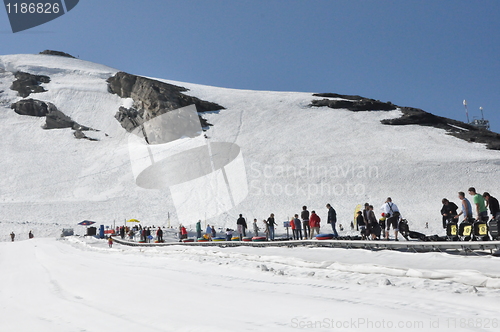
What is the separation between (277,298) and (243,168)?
151 ft

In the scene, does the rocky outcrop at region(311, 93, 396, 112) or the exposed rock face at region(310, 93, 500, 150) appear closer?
the exposed rock face at region(310, 93, 500, 150)

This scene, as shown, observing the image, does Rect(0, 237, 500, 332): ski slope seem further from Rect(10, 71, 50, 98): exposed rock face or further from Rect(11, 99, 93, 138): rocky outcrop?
Rect(10, 71, 50, 98): exposed rock face

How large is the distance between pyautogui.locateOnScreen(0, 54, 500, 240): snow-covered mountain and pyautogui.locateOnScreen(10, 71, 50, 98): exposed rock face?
19084 millimetres

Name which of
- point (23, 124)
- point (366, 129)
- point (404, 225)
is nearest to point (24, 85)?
point (23, 124)

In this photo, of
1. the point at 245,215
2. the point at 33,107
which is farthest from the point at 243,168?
the point at 33,107

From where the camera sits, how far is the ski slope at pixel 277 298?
4.43 meters

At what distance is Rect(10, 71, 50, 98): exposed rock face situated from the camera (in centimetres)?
10347

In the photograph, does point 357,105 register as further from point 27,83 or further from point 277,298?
point 27,83

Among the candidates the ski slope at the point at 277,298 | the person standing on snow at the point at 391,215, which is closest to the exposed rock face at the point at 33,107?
the ski slope at the point at 277,298

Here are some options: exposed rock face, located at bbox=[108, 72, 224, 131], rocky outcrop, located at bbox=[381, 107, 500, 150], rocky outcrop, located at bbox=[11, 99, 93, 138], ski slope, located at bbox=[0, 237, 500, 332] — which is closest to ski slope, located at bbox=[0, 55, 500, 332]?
ski slope, located at bbox=[0, 237, 500, 332]

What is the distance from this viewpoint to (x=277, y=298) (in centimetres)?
Answer: 589

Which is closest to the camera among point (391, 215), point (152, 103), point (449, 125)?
point (391, 215)

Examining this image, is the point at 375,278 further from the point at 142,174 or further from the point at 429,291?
A: the point at 142,174

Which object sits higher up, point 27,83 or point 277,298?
point 27,83
